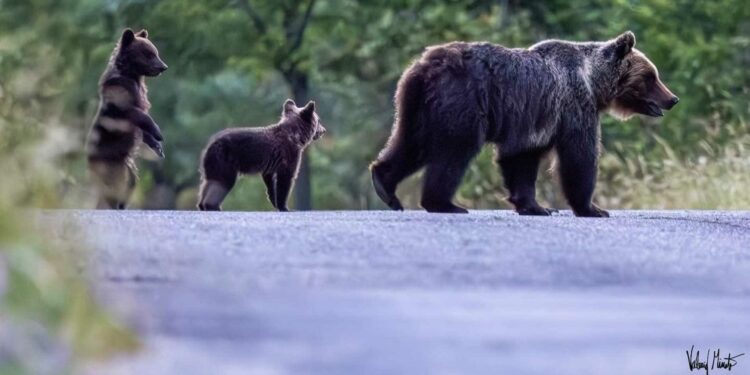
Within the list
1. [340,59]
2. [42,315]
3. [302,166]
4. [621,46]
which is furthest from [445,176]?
[340,59]

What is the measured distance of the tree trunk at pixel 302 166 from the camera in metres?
26.8

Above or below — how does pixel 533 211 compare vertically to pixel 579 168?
below

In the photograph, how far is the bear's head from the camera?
13625 mm

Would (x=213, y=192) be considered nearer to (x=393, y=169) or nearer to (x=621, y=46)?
(x=393, y=169)

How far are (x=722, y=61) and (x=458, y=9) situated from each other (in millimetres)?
4187

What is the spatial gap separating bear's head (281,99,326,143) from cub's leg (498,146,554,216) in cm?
240

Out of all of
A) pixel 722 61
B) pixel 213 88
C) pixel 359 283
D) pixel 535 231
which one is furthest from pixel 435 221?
pixel 213 88

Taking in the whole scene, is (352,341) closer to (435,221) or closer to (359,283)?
(359,283)

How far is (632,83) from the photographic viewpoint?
1245cm

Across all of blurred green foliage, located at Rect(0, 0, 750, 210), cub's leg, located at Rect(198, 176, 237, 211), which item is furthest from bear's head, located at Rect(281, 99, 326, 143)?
blurred green foliage, located at Rect(0, 0, 750, 210)

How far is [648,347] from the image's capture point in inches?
240

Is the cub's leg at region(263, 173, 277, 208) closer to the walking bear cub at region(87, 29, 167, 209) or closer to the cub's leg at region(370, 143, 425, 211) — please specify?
the walking bear cub at region(87, 29, 167, 209)

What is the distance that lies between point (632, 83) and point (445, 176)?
8.01ft

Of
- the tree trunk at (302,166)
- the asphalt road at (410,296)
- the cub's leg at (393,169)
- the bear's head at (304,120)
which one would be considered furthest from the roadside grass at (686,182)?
the asphalt road at (410,296)
